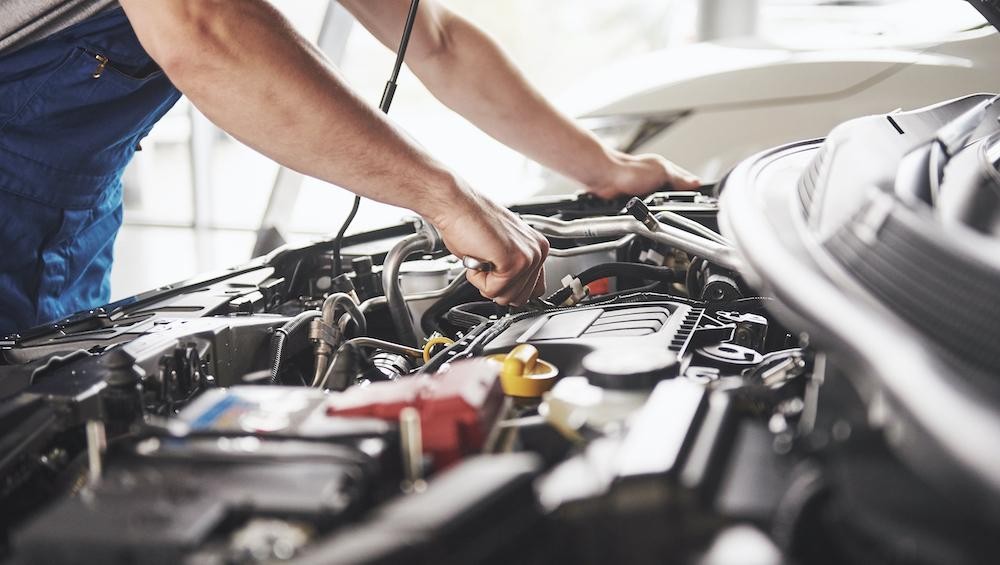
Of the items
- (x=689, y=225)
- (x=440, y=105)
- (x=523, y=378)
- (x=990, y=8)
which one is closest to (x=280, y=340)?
(x=523, y=378)

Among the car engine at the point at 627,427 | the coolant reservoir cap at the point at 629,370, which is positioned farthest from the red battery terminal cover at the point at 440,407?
the coolant reservoir cap at the point at 629,370

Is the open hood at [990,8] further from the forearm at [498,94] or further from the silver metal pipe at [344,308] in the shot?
the silver metal pipe at [344,308]

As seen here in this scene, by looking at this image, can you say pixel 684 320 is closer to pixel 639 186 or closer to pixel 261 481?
pixel 261 481

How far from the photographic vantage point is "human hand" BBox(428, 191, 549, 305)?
3.78 ft

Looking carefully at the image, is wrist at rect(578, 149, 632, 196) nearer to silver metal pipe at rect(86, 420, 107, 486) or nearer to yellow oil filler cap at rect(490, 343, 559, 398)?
yellow oil filler cap at rect(490, 343, 559, 398)

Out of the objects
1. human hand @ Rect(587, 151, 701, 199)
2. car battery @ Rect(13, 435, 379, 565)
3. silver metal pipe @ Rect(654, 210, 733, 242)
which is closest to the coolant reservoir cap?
car battery @ Rect(13, 435, 379, 565)

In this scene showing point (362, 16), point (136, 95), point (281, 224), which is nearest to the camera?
point (136, 95)

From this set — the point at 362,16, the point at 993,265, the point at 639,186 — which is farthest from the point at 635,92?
the point at 993,265

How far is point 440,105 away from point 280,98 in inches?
61.2

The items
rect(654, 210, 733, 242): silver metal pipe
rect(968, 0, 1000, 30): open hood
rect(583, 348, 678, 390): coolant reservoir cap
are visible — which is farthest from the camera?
rect(654, 210, 733, 242): silver metal pipe

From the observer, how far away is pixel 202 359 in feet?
3.35

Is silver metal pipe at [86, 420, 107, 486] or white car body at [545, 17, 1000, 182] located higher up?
white car body at [545, 17, 1000, 182]

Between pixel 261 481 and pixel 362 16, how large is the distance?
55.9 inches

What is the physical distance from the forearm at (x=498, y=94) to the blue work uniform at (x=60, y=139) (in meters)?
0.59
